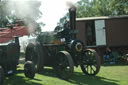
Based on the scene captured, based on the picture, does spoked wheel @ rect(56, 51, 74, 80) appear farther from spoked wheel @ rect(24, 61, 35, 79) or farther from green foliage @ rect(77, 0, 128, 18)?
green foliage @ rect(77, 0, 128, 18)

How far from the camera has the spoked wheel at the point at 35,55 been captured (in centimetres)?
781

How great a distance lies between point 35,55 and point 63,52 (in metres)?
1.66

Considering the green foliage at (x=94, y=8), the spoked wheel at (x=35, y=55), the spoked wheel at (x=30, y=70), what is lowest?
the spoked wheel at (x=30, y=70)

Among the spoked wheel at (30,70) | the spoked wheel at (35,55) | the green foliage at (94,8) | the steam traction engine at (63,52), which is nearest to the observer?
the spoked wheel at (30,70)

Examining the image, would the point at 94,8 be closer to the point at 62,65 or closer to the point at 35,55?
the point at 35,55

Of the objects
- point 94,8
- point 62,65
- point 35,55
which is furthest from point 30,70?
point 94,8

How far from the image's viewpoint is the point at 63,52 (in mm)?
7086

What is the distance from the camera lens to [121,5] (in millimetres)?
22734

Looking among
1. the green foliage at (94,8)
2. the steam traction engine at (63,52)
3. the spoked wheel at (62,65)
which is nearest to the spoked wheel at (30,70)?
the steam traction engine at (63,52)

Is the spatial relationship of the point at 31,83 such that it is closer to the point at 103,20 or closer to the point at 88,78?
the point at 88,78

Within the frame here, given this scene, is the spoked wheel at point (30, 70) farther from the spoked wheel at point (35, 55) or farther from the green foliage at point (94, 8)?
the green foliage at point (94, 8)

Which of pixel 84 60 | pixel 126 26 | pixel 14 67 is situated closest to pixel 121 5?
pixel 126 26

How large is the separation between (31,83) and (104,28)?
7057 millimetres

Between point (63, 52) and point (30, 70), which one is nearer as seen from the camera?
point (30, 70)
